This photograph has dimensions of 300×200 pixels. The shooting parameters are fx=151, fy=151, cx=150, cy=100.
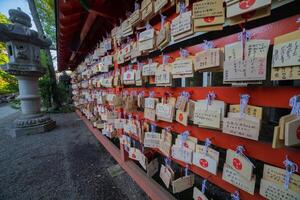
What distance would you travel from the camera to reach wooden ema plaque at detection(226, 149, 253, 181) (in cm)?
72

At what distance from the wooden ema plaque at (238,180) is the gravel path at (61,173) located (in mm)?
1007

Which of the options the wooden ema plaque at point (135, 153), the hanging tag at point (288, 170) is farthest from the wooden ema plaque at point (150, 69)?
the hanging tag at point (288, 170)

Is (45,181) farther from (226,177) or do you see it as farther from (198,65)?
(198,65)

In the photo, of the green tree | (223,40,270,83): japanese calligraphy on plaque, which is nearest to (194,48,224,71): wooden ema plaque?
(223,40,270,83): japanese calligraphy on plaque

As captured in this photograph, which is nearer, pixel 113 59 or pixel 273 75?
pixel 273 75

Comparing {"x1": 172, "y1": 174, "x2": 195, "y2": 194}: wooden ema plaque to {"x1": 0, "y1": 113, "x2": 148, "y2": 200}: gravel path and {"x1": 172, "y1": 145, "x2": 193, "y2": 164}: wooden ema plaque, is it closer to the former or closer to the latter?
{"x1": 172, "y1": 145, "x2": 193, "y2": 164}: wooden ema plaque

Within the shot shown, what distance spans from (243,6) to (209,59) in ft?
0.79

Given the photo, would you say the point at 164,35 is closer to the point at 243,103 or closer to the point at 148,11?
the point at 148,11

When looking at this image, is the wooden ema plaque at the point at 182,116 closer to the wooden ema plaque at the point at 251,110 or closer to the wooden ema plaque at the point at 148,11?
the wooden ema plaque at the point at 251,110

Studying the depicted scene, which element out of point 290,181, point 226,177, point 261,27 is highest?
point 261,27

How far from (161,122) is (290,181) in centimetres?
89

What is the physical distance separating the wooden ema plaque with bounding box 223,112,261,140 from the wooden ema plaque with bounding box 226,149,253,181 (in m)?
0.14

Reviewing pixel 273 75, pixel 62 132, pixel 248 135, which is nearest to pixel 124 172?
pixel 248 135

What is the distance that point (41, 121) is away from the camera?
4.30 meters
